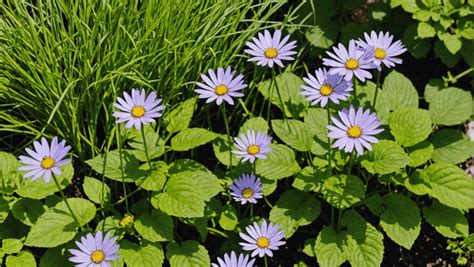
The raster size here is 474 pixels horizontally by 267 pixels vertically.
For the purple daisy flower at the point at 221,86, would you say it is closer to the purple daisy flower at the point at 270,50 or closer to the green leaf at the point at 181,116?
the purple daisy flower at the point at 270,50

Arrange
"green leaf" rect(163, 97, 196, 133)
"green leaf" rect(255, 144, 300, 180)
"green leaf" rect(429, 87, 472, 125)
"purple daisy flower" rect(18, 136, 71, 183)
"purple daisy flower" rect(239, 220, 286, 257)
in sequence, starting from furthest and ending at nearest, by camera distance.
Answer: "green leaf" rect(429, 87, 472, 125) → "green leaf" rect(163, 97, 196, 133) → "green leaf" rect(255, 144, 300, 180) → "purple daisy flower" rect(239, 220, 286, 257) → "purple daisy flower" rect(18, 136, 71, 183)

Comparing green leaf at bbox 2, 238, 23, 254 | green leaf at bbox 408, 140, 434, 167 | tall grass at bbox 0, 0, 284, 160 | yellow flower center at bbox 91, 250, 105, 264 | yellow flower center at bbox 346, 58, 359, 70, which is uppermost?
tall grass at bbox 0, 0, 284, 160

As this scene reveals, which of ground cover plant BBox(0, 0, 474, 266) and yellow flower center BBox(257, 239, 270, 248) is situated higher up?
ground cover plant BBox(0, 0, 474, 266)

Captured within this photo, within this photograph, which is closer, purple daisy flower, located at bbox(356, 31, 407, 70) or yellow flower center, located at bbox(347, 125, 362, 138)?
yellow flower center, located at bbox(347, 125, 362, 138)

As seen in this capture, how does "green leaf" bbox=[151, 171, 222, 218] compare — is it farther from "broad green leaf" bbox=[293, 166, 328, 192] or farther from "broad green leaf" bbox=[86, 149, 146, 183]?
"broad green leaf" bbox=[293, 166, 328, 192]

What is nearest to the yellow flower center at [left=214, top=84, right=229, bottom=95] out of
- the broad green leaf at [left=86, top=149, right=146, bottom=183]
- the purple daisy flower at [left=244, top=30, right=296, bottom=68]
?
the purple daisy flower at [left=244, top=30, right=296, bottom=68]

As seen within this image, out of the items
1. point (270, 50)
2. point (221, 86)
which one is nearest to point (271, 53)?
point (270, 50)

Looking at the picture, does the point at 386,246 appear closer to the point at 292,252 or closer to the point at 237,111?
the point at 292,252

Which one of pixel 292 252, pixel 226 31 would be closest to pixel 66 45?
pixel 226 31
